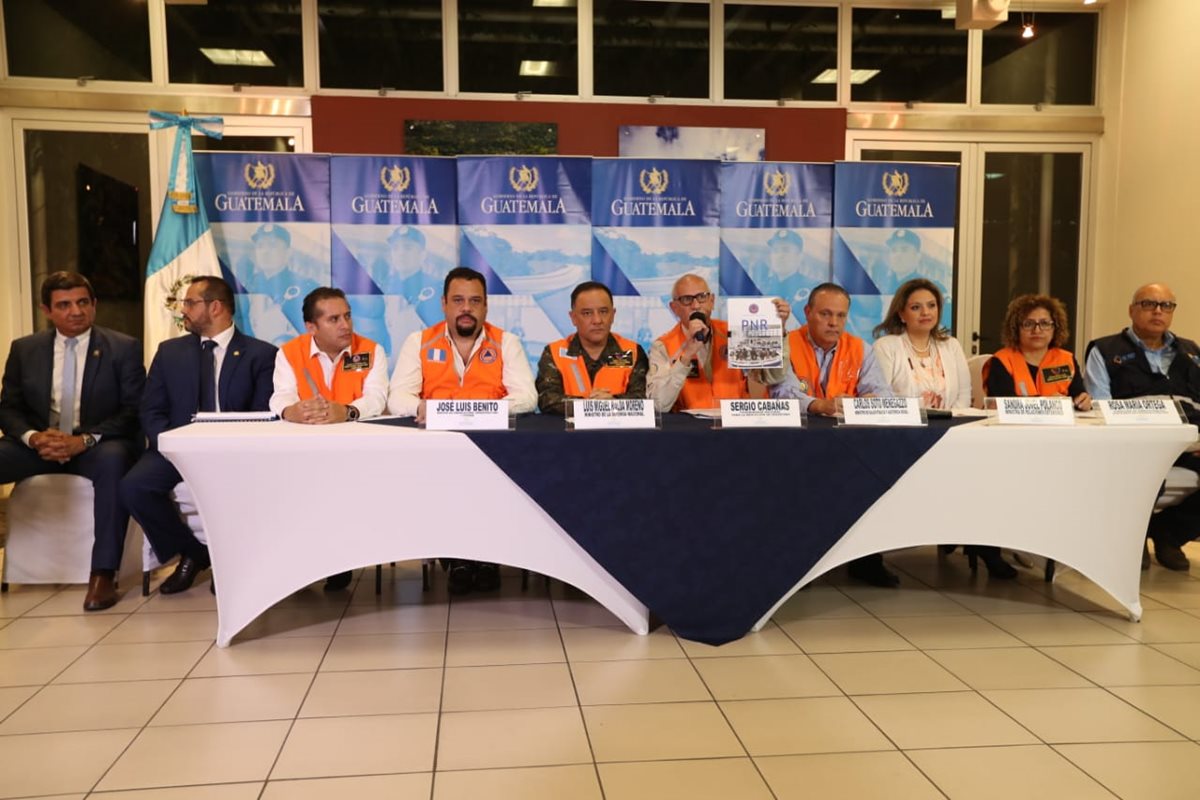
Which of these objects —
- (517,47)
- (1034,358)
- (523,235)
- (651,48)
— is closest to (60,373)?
(523,235)

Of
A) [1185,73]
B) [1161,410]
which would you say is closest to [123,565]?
[1161,410]

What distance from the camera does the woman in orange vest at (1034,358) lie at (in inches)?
142

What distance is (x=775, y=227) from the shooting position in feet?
19.2

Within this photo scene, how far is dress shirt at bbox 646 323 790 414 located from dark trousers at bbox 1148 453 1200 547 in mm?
1982

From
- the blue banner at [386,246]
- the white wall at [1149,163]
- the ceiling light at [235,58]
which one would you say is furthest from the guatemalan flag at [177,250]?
the white wall at [1149,163]

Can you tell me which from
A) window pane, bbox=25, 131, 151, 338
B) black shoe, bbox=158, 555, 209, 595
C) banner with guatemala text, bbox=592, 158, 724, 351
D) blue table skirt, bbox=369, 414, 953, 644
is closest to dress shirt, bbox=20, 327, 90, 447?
black shoe, bbox=158, 555, 209, 595

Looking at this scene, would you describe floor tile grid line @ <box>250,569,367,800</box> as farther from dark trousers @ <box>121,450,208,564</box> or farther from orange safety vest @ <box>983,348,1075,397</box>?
orange safety vest @ <box>983,348,1075,397</box>

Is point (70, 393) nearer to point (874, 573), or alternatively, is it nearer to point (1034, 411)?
point (874, 573)

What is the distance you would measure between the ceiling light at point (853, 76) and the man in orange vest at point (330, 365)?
4.61 m

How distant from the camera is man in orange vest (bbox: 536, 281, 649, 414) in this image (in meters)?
3.31

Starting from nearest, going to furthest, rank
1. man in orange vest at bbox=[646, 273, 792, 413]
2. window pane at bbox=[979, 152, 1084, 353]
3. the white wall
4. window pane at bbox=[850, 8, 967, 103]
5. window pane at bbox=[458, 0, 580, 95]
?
1. man in orange vest at bbox=[646, 273, 792, 413]
2. the white wall
3. window pane at bbox=[458, 0, 580, 95]
4. window pane at bbox=[850, 8, 967, 103]
5. window pane at bbox=[979, 152, 1084, 353]

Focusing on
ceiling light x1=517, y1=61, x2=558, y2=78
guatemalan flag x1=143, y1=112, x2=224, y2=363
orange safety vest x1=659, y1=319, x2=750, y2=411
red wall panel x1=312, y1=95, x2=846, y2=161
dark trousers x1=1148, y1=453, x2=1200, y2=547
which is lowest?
dark trousers x1=1148, y1=453, x2=1200, y2=547

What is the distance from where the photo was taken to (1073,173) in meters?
6.76

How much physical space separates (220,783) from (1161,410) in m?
3.02
